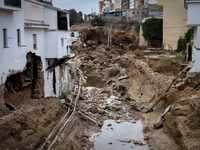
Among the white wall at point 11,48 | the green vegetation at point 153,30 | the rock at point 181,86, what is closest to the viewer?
the white wall at point 11,48

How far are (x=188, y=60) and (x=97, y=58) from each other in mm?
27527

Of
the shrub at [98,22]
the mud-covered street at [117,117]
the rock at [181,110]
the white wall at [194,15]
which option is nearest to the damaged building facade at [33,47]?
the mud-covered street at [117,117]

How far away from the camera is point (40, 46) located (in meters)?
17.7

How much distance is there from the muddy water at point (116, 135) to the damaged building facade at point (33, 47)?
529 cm

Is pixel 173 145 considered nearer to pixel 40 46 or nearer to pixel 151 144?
pixel 151 144

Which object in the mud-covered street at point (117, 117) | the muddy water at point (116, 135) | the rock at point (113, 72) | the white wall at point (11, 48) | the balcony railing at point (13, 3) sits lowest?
the muddy water at point (116, 135)

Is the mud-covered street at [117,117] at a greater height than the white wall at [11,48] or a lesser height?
lesser

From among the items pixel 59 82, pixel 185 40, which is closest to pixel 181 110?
pixel 59 82

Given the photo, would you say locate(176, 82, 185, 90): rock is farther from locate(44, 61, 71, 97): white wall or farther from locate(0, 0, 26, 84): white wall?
locate(0, 0, 26, 84): white wall

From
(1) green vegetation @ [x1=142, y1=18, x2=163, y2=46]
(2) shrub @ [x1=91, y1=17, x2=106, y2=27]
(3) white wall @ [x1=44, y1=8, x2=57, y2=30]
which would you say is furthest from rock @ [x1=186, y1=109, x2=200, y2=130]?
(2) shrub @ [x1=91, y1=17, x2=106, y2=27]

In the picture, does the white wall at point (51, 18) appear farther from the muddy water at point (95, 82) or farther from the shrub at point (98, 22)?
the shrub at point (98, 22)

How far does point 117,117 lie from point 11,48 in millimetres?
10015

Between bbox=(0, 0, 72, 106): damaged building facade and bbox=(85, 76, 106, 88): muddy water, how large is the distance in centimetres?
931

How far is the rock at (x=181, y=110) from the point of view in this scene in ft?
47.9
